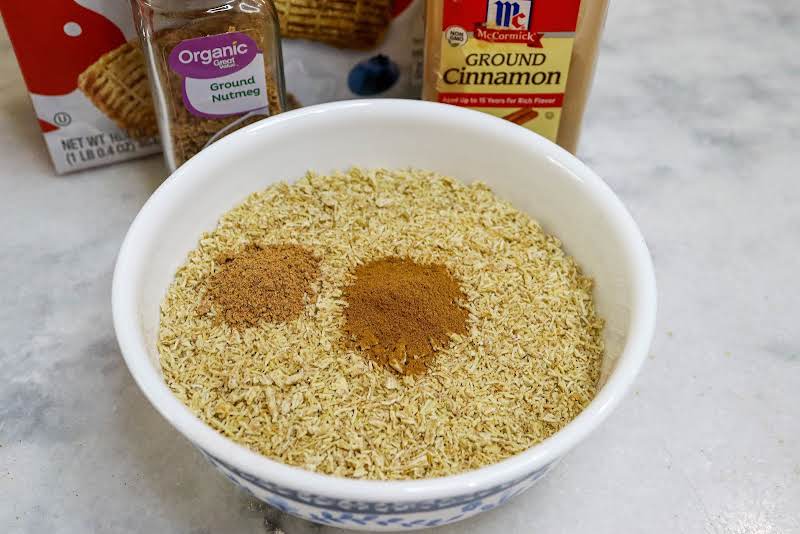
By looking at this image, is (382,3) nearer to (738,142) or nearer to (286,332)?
(286,332)

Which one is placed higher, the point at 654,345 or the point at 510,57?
the point at 510,57

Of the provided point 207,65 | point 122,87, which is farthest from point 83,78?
point 207,65

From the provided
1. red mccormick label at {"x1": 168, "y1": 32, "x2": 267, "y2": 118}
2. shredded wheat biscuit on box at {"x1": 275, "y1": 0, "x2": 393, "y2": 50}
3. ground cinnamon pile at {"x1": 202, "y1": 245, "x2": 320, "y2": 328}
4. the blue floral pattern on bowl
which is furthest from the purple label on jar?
the blue floral pattern on bowl

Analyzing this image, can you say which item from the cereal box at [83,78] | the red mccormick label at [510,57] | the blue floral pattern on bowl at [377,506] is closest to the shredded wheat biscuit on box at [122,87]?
the cereal box at [83,78]

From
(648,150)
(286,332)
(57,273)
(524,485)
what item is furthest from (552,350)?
(57,273)

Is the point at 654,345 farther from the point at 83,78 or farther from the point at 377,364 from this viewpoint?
the point at 83,78

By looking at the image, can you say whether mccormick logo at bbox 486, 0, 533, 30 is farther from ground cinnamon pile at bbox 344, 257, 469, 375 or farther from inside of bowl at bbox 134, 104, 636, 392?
ground cinnamon pile at bbox 344, 257, 469, 375

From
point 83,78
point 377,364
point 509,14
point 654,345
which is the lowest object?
point 654,345
